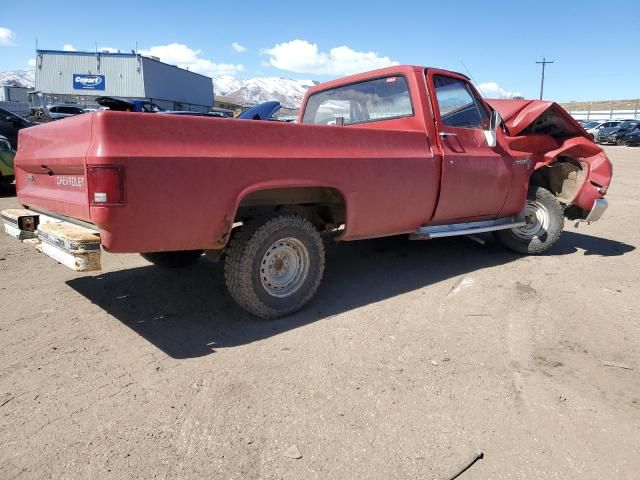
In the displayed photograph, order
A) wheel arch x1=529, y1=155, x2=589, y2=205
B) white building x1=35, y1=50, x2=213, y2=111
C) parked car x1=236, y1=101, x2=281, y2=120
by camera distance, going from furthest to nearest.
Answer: white building x1=35, y1=50, x2=213, y2=111
parked car x1=236, y1=101, x2=281, y2=120
wheel arch x1=529, y1=155, x2=589, y2=205

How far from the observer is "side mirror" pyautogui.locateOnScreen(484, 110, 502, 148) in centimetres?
454

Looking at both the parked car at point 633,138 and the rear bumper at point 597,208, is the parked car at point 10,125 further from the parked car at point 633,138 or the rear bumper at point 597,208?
the parked car at point 633,138

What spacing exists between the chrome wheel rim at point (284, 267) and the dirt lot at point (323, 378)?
0.91 ft

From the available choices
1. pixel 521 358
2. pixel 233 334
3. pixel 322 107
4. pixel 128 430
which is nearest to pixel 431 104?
pixel 322 107

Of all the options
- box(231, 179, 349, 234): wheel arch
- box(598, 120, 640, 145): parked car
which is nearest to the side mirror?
box(231, 179, 349, 234): wheel arch

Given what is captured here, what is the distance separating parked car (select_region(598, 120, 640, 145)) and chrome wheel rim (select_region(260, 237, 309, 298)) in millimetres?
33857

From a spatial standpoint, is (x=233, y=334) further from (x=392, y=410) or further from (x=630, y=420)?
(x=630, y=420)

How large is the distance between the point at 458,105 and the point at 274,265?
2584mm

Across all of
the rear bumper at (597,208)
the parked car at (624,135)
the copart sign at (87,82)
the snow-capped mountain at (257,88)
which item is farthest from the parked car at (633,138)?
the snow-capped mountain at (257,88)

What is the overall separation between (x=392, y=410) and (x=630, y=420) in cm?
121

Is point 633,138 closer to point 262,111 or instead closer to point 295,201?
point 262,111

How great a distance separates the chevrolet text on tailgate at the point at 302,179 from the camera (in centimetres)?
263

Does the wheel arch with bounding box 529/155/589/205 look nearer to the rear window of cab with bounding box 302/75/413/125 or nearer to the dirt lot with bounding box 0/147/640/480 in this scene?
the dirt lot with bounding box 0/147/640/480

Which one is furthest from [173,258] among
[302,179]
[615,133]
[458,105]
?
[615,133]
